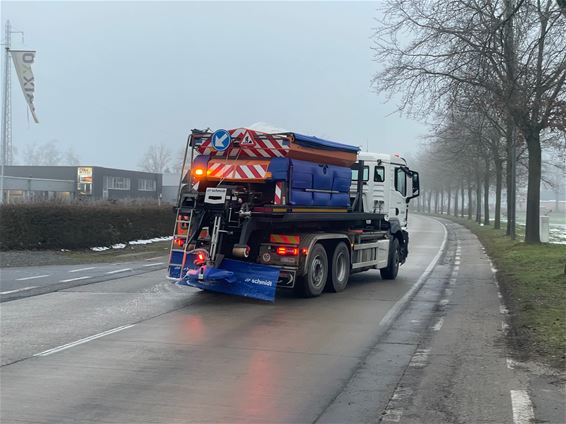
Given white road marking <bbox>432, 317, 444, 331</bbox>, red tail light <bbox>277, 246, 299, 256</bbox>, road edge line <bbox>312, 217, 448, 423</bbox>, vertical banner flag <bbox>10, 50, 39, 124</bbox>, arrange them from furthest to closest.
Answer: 1. vertical banner flag <bbox>10, 50, 39, 124</bbox>
2. red tail light <bbox>277, 246, 299, 256</bbox>
3. white road marking <bbox>432, 317, 444, 331</bbox>
4. road edge line <bbox>312, 217, 448, 423</bbox>

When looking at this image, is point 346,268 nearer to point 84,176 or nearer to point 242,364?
point 242,364

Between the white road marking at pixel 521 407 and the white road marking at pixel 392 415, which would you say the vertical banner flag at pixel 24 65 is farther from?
the white road marking at pixel 521 407

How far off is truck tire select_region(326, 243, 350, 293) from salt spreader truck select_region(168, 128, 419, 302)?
0.08 feet

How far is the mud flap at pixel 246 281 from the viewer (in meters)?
10.5

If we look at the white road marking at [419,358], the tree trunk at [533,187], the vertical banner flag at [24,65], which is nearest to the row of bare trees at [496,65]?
the tree trunk at [533,187]

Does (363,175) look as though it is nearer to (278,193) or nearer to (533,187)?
(278,193)

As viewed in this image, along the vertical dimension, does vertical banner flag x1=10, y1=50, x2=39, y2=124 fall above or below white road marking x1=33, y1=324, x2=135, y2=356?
above

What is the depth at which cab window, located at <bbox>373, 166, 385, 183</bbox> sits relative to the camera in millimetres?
14625

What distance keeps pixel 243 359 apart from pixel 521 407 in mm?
2998

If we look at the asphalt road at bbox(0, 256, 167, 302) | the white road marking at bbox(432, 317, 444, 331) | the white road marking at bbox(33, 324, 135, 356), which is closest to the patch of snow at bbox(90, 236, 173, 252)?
the asphalt road at bbox(0, 256, 167, 302)

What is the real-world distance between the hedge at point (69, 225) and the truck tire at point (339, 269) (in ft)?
39.9


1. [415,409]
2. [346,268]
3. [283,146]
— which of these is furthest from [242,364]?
[346,268]

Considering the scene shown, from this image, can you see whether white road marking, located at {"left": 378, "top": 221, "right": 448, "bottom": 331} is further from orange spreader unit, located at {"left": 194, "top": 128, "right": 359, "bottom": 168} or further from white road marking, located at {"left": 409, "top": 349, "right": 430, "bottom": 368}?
orange spreader unit, located at {"left": 194, "top": 128, "right": 359, "bottom": 168}

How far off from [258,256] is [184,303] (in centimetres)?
159
